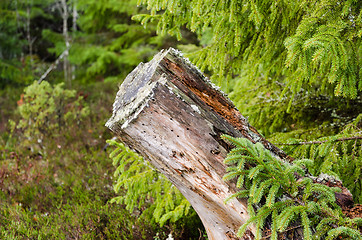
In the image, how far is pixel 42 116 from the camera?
7492 mm

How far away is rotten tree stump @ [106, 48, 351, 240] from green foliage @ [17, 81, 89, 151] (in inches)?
230

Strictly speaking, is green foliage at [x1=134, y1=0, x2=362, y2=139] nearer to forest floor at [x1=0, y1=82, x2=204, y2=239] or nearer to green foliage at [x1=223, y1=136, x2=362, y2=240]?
green foliage at [x1=223, y1=136, x2=362, y2=240]

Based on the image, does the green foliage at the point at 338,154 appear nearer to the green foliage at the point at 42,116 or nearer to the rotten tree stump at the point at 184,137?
the rotten tree stump at the point at 184,137

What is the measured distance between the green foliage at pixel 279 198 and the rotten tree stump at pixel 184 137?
4.4 inches

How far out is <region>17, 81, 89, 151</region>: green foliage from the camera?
24.1 feet

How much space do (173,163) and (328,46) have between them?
1308 mm

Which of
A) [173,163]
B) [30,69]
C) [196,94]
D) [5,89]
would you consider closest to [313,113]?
[196,94]

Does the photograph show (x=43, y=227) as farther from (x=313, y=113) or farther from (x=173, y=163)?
(x=313, y=113)

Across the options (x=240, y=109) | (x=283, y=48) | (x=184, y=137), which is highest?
(x=283, y=48)

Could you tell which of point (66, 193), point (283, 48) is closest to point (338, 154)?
point (283, 48)

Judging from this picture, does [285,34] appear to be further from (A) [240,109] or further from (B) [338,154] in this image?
(B) [338,154]

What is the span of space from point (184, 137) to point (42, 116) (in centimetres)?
672

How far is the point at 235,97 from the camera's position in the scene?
12.8ft

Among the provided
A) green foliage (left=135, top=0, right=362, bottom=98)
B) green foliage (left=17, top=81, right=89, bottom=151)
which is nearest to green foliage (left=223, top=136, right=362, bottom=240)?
green foliage (left=135, top=0, right=362, bottom=98)
